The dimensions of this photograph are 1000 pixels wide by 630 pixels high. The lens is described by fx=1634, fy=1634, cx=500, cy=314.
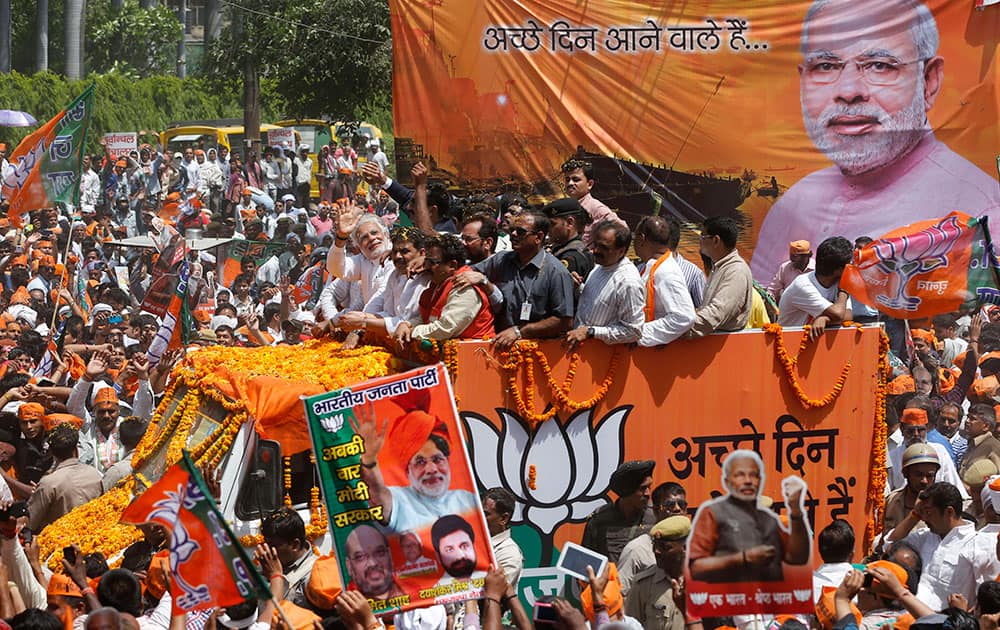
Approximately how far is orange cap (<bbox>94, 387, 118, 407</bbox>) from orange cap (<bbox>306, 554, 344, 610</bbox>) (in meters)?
4.84

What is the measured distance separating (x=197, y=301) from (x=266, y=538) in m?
11.1

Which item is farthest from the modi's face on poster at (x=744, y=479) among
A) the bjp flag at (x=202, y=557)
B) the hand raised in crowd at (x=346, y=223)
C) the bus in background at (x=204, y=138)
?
Result: the bus in background at (x=204, y=138)

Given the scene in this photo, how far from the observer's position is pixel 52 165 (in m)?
18.2

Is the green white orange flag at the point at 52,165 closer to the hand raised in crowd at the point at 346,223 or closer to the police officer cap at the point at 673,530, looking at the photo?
the hand raised in crowd at the point at 346,223

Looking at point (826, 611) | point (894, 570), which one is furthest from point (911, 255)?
point (826, 611)

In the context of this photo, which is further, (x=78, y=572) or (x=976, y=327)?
(x=976, y=327)

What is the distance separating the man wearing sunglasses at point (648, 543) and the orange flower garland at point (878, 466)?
4.73 ft

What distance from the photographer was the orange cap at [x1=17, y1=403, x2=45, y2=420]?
43.0ft

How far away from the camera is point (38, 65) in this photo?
5819 centimetres

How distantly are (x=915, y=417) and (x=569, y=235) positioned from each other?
9.68ft

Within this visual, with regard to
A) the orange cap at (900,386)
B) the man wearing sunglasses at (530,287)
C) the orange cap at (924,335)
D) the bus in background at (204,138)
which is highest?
the bus in background at (204,138)

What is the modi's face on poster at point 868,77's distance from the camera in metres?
17.5

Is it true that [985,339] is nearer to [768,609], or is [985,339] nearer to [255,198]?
[768,609]

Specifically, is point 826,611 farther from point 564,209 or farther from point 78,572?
point 564,209
